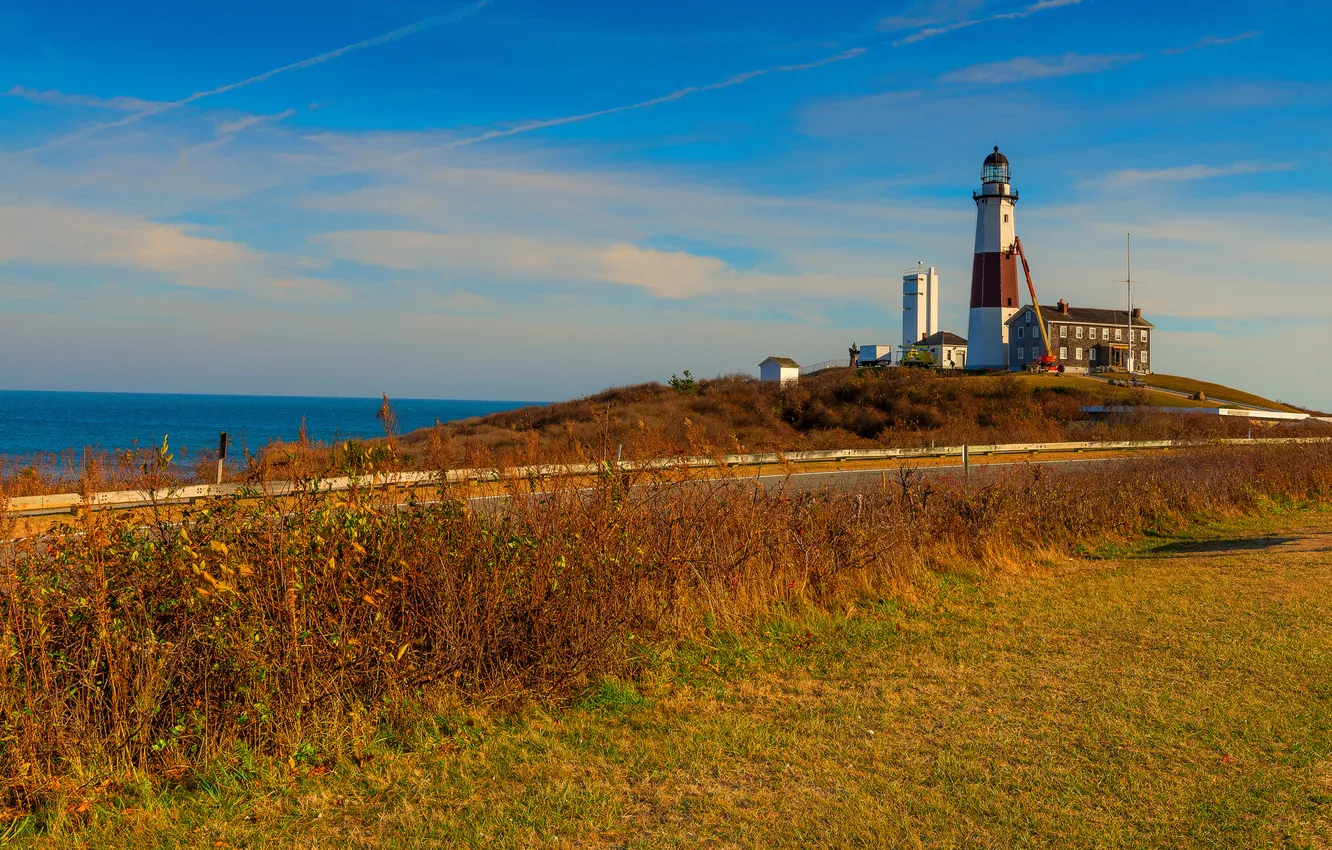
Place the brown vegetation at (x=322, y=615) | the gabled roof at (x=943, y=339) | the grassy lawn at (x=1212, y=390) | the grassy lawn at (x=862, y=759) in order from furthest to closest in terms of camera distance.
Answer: the gabled roof at (x=943, y=339), the grassy lawn at (x=1212, y=390), the brown vegetation at (x=322, y=615), the grassy lawn at (x=862, y=759)

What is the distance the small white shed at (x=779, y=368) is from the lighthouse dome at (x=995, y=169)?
17996 mm

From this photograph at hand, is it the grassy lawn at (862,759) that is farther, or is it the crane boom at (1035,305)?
the crane boom at (1035,305)

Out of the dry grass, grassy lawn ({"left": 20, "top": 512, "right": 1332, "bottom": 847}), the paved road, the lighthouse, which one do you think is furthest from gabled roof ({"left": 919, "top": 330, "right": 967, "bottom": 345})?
grassy lawn ({"left": 20, "top": 512, "right": 1332, "bottom": 847})

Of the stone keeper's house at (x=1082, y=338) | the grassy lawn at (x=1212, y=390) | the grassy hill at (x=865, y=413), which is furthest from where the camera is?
the stone keeper's house at (x=1082, y=338)

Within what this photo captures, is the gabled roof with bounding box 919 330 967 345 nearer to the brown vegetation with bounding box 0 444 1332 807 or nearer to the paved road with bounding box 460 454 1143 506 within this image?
the paved road with bounding box 460 454 1143 506

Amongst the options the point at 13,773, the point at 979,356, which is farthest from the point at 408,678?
the point at 979,356

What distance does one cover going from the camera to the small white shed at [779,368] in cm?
7006

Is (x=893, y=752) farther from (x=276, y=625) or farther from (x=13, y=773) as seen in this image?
(x=13, y=773)

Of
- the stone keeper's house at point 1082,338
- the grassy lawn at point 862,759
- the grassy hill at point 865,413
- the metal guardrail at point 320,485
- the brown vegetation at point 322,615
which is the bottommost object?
the grassy lawn at point 862,759

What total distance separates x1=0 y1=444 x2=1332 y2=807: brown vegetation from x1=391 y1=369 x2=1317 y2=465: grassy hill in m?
19.6

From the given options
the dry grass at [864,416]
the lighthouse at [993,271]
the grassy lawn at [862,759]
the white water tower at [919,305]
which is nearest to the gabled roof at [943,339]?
the white water tower at [919,305]

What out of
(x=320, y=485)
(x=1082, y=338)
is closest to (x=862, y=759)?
(x=320, y=485)

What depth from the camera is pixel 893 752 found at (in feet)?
18.2

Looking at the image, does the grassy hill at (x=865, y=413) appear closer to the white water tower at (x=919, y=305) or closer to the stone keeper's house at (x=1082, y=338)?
the stone keeper's house at (x=1082, y=338)
